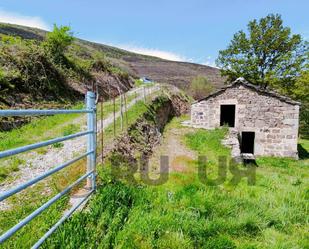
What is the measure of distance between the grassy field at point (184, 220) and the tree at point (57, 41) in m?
16.3

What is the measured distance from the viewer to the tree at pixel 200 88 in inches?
1522

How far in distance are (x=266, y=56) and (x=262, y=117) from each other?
1702 cm

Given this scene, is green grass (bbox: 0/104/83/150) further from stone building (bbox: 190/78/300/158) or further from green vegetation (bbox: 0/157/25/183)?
stone building (bbox: 190/78/300/158)

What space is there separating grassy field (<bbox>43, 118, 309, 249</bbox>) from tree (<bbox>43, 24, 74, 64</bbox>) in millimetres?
16341

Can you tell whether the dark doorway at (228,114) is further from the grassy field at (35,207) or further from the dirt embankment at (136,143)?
the grassy field at (35,207)

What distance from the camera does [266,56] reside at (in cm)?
2908

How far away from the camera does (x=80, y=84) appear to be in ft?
61.9

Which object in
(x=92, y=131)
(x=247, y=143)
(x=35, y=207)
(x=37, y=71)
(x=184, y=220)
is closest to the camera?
(x=184, y=220)

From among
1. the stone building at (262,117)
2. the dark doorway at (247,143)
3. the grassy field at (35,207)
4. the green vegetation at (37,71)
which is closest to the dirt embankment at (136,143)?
the grassy field at (35,207)

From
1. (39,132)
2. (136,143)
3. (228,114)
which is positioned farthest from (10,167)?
(228,114)

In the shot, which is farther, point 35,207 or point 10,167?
point 10,167

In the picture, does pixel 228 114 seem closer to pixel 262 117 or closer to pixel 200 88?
pixel 262 117

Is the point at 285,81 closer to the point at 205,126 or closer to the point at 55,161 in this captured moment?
the point at 205,126

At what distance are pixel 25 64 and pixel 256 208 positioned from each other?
13.3 meters
